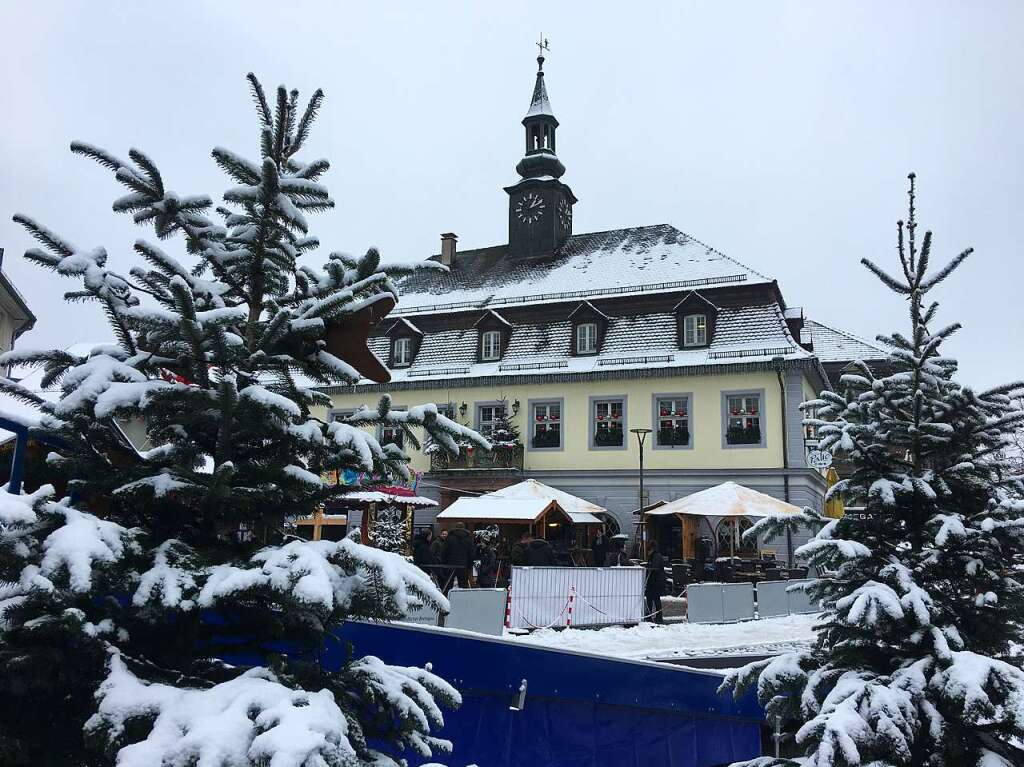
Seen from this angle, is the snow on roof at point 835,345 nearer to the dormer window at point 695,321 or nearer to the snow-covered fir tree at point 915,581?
the dormer window at point 695,321

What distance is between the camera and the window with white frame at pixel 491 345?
33.4 m

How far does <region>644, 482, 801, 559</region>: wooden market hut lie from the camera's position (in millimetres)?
20719

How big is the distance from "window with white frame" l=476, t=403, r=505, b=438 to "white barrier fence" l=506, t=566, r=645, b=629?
1549 centimetres

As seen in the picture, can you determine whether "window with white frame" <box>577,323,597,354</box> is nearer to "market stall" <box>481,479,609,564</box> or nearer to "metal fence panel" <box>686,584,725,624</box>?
"market stall" <box>481,479,609,564</box>

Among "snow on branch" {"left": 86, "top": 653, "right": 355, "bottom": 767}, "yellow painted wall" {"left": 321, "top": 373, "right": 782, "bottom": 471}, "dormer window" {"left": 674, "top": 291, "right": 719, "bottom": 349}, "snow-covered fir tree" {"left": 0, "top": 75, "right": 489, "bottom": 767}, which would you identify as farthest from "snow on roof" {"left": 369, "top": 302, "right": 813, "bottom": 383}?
"snow on branch" {"left": 86, "top": 653, "right": 355, "bottom": 767}

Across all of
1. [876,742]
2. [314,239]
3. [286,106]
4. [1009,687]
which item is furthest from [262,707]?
[1009,687]

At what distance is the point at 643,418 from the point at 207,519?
1059 inches

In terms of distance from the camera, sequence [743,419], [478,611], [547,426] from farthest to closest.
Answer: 1. [547,426]
2. [743,419]
3. [478,611]

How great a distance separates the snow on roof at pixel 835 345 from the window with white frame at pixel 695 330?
8915mm

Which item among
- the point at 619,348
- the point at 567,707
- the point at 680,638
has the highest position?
the point at 619,348

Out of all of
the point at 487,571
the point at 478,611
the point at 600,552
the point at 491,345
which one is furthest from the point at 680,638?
the point at 491,345

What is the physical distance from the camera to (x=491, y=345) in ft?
110

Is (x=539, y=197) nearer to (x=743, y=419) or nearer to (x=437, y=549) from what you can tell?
(x=743, y=419)

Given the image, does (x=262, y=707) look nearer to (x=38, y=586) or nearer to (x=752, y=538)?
(x=38, y=586)
